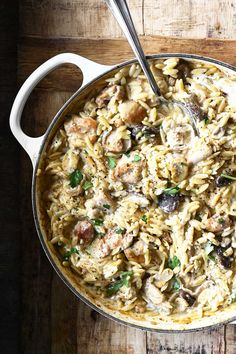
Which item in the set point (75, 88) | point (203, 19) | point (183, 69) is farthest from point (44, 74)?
point (203, 19)

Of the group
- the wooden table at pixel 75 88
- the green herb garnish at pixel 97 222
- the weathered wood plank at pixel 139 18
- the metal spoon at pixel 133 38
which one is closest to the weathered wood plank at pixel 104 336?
the wooden table at pixel 75 88

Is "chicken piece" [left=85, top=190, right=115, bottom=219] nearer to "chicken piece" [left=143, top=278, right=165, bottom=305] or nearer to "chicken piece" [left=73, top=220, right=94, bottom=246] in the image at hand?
"chicken piece" [left=73, top=220, right=94, bottom=246]

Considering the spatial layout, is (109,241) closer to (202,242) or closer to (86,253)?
(86,253)

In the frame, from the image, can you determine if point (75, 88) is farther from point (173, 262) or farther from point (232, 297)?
point (232, 297)

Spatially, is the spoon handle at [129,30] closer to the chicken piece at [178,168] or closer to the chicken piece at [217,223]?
the chicken piece at [178,168]

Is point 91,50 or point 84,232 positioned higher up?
point 91,50

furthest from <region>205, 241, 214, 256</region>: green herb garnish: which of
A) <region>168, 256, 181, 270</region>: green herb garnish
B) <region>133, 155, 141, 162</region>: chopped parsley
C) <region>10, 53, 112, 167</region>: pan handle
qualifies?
<region>10, 53, 112, 167</region>: pan handle
